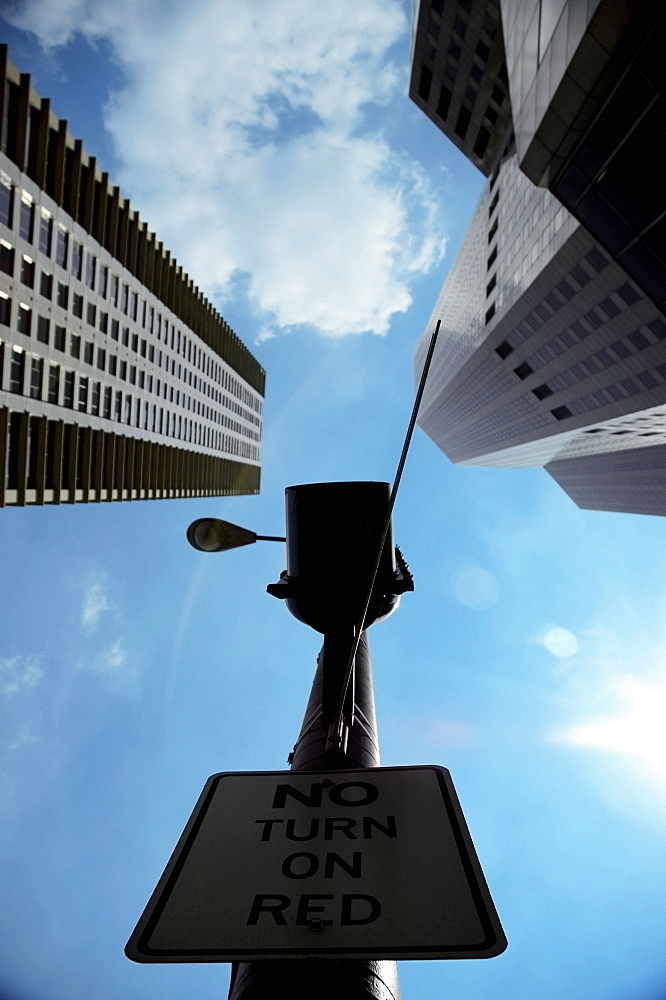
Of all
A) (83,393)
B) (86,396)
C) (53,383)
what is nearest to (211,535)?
(53,383)

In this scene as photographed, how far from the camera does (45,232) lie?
123 feet

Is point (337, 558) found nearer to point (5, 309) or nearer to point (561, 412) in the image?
point (5, 309)

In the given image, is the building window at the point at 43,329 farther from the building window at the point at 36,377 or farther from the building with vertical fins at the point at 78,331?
the building window at the point at 36,377

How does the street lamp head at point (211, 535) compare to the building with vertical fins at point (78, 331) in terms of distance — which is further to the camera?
the building with vertical fins at point (78, 331)

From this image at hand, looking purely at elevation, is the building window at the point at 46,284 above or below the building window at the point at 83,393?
above

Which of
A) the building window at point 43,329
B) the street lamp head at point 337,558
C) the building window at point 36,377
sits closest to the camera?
the street lamp head at point 337,558

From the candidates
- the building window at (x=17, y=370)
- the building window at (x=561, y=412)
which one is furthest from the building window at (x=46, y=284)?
the building window at (x=561, y=412)

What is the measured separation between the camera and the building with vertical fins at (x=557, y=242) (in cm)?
2264

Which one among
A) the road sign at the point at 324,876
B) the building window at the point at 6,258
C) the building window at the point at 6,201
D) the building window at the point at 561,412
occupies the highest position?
the building window at the point at 6,201

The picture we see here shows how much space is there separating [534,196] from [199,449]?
55404mm

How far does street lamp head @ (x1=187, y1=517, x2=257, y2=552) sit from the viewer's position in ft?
18.1

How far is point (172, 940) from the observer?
297cm

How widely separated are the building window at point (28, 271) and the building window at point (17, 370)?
14.5ft

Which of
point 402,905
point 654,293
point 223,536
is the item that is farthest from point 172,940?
point 654,293
